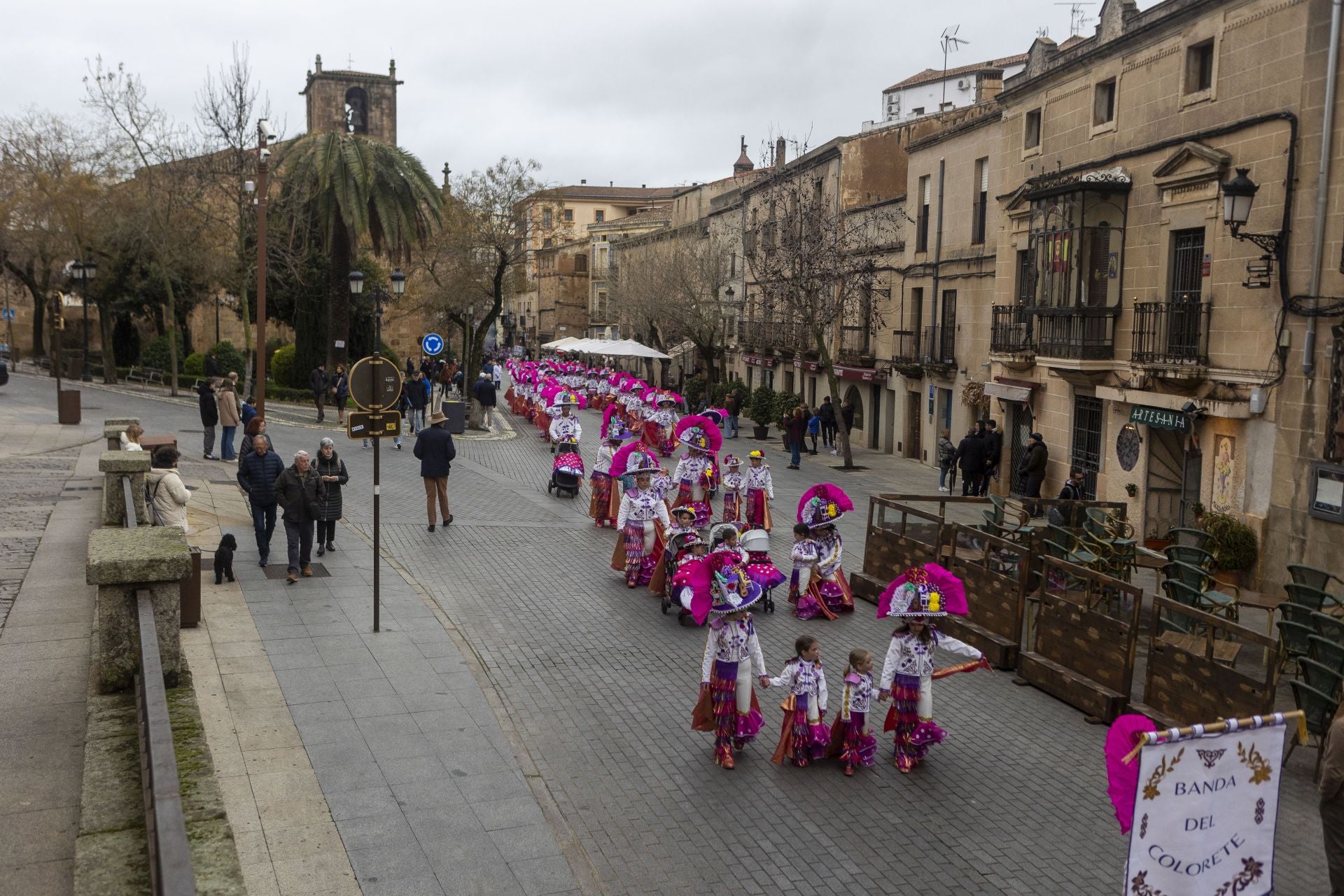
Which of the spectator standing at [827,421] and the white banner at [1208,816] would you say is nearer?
the white banner at [1208,816]

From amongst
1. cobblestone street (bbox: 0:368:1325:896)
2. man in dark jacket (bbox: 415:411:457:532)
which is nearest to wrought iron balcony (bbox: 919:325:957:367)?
man in dark jacket (bbox: 415:411:457:532)

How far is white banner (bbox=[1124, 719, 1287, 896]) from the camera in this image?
5.94 metres

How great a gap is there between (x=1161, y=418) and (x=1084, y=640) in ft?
30.5

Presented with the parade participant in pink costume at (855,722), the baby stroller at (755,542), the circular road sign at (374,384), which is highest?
the circular road sign at (374,384)

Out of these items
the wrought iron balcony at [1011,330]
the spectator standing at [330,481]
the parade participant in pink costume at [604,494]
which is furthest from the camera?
the wrought iron balcony at [1011,330]

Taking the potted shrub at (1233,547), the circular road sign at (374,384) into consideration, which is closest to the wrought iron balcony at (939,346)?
the potted shrub at (1233,547)

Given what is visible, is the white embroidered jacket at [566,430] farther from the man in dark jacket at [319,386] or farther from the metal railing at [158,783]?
the metal railing at [158,783]

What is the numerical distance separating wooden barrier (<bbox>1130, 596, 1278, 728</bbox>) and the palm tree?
2877 cm

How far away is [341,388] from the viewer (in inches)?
1310

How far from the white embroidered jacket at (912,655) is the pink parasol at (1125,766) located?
3336 mm

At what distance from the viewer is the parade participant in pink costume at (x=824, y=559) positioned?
1423cm

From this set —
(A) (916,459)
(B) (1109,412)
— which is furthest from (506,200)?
(B) (1109,412)

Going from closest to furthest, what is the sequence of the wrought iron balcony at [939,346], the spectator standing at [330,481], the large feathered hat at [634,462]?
the spectator standing at [330,481] → the large feathered hat at [634,462] → the wrought iron balcony at [939,346]

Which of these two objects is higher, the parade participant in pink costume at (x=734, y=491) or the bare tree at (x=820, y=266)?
the bare tree at (x=820, y=266)
